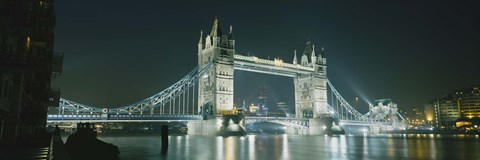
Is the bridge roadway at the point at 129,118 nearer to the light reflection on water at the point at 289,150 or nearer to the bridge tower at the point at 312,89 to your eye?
the light reflection on water at the point at 289,150

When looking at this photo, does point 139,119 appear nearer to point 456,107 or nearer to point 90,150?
point 90,150

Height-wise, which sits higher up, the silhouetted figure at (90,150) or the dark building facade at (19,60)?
the dark building facade at (19,60)

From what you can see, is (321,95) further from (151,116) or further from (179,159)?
(179,159)

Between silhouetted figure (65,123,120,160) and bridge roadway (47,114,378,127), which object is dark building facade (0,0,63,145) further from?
bridge roadway (47,114,378,127)

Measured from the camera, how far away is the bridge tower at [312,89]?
315 ft

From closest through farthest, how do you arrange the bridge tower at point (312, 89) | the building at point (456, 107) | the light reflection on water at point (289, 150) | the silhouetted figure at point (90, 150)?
the silhouetted figure at point (90, 150), the light reflection on water at point (289, 150), the bridge tower at point (312, 89), the building at point (456, 107)

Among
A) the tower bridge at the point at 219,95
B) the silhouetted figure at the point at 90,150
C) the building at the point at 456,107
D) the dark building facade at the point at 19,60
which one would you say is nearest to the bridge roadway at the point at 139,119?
the tower bridge at the point at 219,95

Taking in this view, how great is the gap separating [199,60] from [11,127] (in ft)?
195

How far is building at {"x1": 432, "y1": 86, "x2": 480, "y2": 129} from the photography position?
151 metres

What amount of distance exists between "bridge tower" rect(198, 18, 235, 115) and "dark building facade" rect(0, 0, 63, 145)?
44.6 meters

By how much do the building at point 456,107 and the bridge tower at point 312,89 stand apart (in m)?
73.8

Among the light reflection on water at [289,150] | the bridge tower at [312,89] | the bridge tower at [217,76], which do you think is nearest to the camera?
the light reflection on water at [289,150]

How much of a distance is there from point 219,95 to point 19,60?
5794 centimetres

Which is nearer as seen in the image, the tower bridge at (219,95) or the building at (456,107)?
the tower bridge at (219,95)
